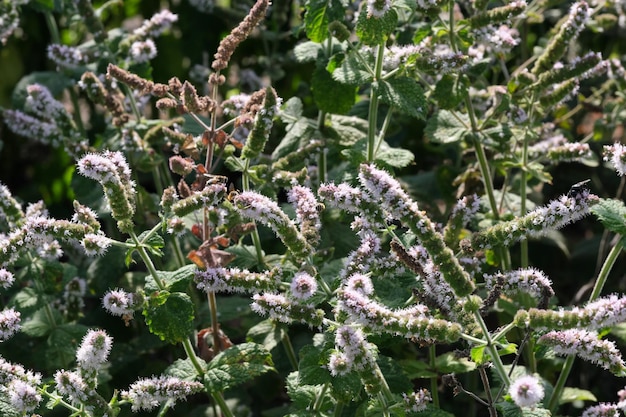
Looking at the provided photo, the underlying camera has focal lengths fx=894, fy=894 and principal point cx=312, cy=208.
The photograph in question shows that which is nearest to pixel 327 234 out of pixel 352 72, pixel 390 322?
pixel 352 72

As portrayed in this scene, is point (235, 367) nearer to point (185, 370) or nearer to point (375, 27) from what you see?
point (185, 370)

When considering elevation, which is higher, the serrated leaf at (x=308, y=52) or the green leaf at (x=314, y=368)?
the serrated leaf at (x=308, y=52)

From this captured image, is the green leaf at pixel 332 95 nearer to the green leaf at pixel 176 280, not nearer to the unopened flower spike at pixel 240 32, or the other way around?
the unopened flower spike at pixel 240 32

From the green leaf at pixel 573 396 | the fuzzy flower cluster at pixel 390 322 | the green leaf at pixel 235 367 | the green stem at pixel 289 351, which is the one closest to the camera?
the fuzzy flower cluster at pixel 390 322

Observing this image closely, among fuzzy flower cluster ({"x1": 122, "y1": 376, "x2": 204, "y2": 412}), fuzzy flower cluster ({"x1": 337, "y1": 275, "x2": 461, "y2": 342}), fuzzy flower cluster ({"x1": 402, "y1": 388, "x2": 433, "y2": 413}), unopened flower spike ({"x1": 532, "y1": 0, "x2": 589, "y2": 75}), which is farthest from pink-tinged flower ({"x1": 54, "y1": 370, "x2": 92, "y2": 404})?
unopened flower spike ({"x1": 532, "y1": 0, "x2": 589, "y2": 75})

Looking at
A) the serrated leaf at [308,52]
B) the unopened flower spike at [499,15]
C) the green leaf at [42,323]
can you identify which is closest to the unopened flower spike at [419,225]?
the unopened flower spike at [499,15]

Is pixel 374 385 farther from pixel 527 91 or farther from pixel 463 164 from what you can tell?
pixel 463 164
